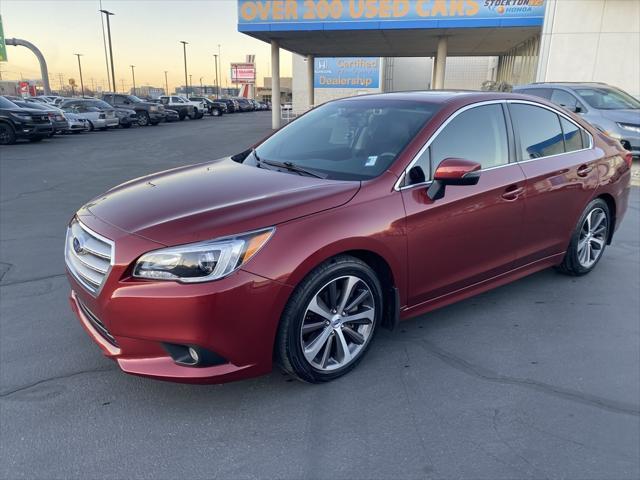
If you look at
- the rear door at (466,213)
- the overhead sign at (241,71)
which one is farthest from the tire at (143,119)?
the overhead sign at (241,71)

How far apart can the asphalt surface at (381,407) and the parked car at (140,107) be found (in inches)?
1045

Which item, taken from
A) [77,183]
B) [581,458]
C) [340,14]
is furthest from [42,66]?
[581,458]

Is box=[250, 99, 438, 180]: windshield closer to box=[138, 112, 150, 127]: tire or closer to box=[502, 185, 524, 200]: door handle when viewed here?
box=[502, 185, 524, 200]: door handle

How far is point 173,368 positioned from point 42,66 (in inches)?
1603

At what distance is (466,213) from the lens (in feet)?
11.2

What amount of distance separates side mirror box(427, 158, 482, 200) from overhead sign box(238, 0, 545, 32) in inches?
701

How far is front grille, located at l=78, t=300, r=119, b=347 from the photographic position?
2.71 meters

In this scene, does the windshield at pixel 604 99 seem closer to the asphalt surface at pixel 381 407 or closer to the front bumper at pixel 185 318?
the asphalt surface at pixel 381 407

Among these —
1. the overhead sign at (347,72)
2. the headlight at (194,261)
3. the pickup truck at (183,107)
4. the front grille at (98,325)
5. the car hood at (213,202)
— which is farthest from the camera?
the overhead sign at (347,72)

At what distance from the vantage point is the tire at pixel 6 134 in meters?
16.6

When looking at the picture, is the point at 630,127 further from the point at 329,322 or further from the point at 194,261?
the point at 194,261

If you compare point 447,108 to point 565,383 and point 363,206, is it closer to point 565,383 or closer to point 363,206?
point 363,206

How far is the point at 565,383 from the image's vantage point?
10.0 feet

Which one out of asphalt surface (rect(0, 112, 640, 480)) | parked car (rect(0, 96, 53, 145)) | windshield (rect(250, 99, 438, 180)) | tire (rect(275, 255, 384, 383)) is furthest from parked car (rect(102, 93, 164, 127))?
tire (rect(275, 255, 384, 383))
